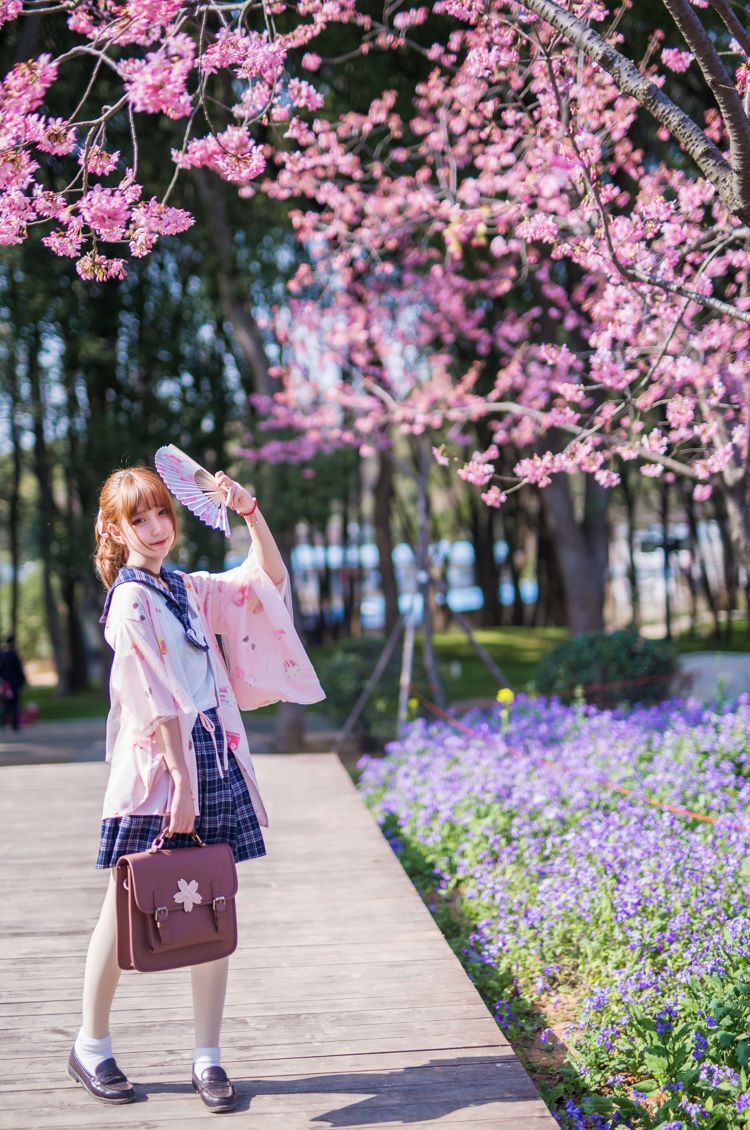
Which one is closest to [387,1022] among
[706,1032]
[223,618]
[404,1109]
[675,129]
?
Answer: [404,1109]

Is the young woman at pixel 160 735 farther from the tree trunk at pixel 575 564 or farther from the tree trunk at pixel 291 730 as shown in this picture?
the tree trunk at pixel 575 564

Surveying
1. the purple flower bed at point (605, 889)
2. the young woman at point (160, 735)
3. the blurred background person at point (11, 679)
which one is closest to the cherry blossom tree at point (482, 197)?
the young woman at point (160, 735)

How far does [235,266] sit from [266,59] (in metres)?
8.41

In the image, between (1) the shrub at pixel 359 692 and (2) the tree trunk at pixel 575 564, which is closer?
(1) the shrub at pixel 359 692

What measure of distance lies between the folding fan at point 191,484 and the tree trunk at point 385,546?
47.2 feet

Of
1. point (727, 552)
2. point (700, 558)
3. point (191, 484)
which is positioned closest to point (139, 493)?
point (191, 484)

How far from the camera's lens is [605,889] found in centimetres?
427

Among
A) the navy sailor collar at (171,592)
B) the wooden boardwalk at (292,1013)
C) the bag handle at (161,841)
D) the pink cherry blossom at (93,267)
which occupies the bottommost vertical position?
the wooden boardwalk at (292,1013)

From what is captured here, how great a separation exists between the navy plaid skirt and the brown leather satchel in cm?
5

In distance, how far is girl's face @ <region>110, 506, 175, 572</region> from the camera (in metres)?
2.83

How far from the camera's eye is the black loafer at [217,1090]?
2.73 metres

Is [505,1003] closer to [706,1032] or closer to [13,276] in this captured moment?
[706,1032]

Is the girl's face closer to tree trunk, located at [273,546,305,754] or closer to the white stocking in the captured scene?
the white stocking

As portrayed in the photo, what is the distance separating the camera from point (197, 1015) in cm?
281
